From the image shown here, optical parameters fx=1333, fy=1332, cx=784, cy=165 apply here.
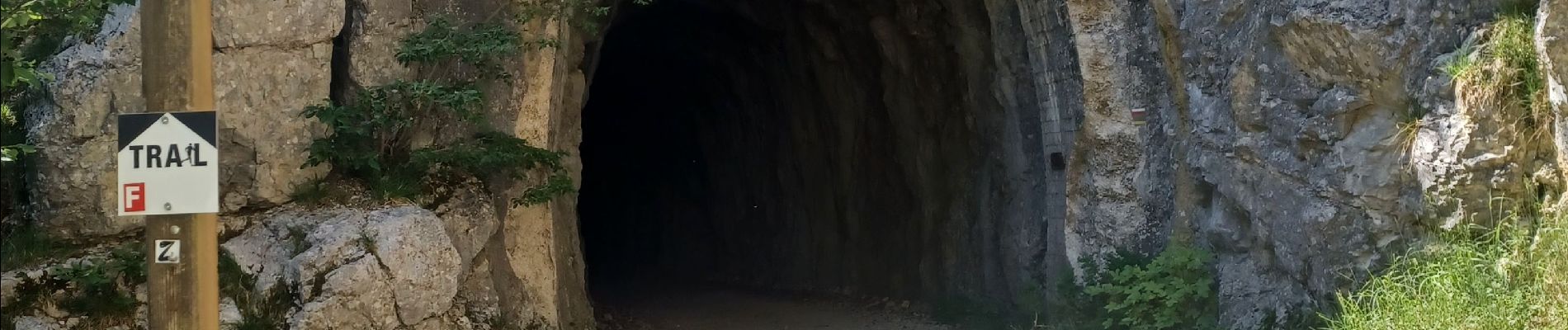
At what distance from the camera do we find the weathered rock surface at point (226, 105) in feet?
25.8

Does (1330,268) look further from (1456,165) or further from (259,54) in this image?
(259,54)

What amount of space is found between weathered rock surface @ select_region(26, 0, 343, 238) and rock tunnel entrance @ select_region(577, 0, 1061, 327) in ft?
15.6

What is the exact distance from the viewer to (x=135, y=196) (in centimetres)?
512

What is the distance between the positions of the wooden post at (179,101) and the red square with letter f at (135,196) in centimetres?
9

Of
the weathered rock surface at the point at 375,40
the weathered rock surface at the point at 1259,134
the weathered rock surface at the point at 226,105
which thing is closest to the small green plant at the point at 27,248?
the weathered rock surface at the point at 226,105

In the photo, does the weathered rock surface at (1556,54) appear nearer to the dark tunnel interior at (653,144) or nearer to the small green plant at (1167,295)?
the small green plant at (1167,295)

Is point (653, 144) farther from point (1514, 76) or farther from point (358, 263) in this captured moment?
point (1514, 76)

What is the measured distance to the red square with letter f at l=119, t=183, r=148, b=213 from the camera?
5113 millimetres

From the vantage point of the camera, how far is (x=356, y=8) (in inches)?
350

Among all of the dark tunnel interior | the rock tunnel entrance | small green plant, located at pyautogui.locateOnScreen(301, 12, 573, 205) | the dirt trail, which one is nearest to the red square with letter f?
small green plant, located at pyautogui.locateOnScreen(301, 12, 573, 205)

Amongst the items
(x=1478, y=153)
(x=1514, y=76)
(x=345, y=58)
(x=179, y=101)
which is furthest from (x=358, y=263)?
(x=1514, y=76)

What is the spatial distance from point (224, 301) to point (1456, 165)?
22.5ft

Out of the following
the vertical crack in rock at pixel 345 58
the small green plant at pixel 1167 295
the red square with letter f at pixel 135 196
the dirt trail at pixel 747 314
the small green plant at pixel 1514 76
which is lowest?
the dirt trail at pixel 747 314

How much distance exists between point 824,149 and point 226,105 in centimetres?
892
